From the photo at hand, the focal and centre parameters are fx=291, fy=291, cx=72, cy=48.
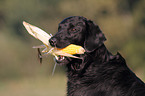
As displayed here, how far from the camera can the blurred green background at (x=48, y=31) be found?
21.8 meters

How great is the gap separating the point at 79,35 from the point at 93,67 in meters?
0.57

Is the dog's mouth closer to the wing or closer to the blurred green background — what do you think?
the wing

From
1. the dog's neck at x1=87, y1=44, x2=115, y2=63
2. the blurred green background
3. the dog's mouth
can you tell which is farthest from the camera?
the blurred green background

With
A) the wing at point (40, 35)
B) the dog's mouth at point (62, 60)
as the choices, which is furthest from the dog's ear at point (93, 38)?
the wing at point (40, 35)

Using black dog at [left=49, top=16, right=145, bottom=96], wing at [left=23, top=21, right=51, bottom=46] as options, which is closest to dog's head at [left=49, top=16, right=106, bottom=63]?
black dog at [left=49, top=16, right=145, bottom=96]

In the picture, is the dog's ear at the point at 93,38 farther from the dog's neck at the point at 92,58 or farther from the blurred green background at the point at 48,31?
the blurred green background at the point at 48,31

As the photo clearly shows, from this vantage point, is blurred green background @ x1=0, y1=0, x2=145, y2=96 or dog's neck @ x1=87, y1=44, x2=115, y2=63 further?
blurred green background @ x1=0, y1=0, x2=145, y2=96

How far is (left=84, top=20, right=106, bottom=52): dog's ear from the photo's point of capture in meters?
4.57

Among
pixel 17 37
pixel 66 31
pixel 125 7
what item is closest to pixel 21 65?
pixel 17 37

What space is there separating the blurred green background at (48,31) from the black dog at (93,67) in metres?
16.0

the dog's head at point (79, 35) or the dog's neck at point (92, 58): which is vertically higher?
the dog's head at point (79, 35)

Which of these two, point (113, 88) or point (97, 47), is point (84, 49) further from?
point (113, 88)

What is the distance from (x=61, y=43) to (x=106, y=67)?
0.80 m

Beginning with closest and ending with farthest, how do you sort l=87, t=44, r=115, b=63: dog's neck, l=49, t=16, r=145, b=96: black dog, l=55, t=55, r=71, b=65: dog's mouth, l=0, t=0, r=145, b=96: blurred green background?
l=49, t=16, r=145, b=96: black dog, l=87, t=44, r=115, b=63: dog's neck, l=55, t=55, r=71, b=65: dog's mouth, l=0, t=0, r=145, b=96: blurred green background
